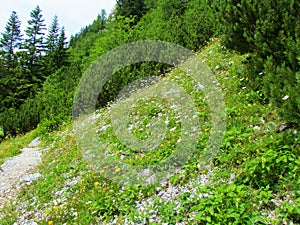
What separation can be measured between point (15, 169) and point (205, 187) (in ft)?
26.3

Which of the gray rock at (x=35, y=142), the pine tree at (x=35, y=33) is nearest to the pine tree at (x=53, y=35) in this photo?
the pine tree at (x=35, y=33)

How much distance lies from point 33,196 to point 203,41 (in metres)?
10.9

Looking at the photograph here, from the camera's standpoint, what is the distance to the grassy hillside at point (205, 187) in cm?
367

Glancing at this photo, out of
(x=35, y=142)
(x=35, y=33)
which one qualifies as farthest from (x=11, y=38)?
(x=35, y=142)

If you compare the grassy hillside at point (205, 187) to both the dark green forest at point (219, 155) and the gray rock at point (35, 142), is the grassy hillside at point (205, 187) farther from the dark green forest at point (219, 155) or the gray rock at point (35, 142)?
the gray rock at point (35, 142)

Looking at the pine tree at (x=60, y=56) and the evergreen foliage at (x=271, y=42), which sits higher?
the pine tree at (x=60, y=56)

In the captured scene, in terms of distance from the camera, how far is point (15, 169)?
32.9 feet

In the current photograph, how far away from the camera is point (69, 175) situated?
6863 mm

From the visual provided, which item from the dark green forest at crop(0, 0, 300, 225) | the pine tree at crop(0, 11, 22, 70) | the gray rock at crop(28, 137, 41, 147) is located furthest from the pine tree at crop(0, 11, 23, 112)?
the dark green forest at crop(0, 0, 300, 225)

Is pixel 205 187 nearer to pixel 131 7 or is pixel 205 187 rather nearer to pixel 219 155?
pixel 219 155

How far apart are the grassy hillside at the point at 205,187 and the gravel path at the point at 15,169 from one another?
2.65 ft

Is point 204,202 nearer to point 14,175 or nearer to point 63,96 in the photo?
point 14,175

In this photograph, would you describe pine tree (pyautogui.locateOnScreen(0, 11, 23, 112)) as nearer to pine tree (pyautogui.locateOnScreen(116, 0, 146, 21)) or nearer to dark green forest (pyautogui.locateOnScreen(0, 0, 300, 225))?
pine tree (pyautogui.locateOnScreen(116, 0, 146, 21))

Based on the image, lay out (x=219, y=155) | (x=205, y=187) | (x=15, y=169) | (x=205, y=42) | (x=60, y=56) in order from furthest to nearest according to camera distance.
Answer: (x=60, y=56) → (x=205, y=42) → (x=15, y=169) → (x=219, y=155) → (x=205, y=187)
